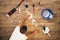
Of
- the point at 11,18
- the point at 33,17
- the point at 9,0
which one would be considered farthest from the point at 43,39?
the point at 9,0

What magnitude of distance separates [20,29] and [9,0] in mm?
297

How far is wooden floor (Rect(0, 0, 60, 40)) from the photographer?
208 centimetres

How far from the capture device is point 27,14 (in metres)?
2.10

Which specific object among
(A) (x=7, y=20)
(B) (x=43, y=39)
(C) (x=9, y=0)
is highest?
(C) (x=9, y=0)

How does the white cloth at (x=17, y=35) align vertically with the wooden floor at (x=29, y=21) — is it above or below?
below

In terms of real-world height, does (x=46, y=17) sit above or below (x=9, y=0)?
below

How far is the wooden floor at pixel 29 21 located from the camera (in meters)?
2.08

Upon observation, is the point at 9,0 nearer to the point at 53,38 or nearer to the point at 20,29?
the point at 20,29

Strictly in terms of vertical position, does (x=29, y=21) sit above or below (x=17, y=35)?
above

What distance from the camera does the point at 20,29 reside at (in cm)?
208

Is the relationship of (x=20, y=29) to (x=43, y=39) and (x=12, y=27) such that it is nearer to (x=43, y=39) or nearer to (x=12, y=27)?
(x=12, y=27)

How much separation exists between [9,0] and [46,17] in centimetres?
38

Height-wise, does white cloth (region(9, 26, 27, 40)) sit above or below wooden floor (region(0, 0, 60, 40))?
below

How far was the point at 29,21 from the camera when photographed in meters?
2.09
